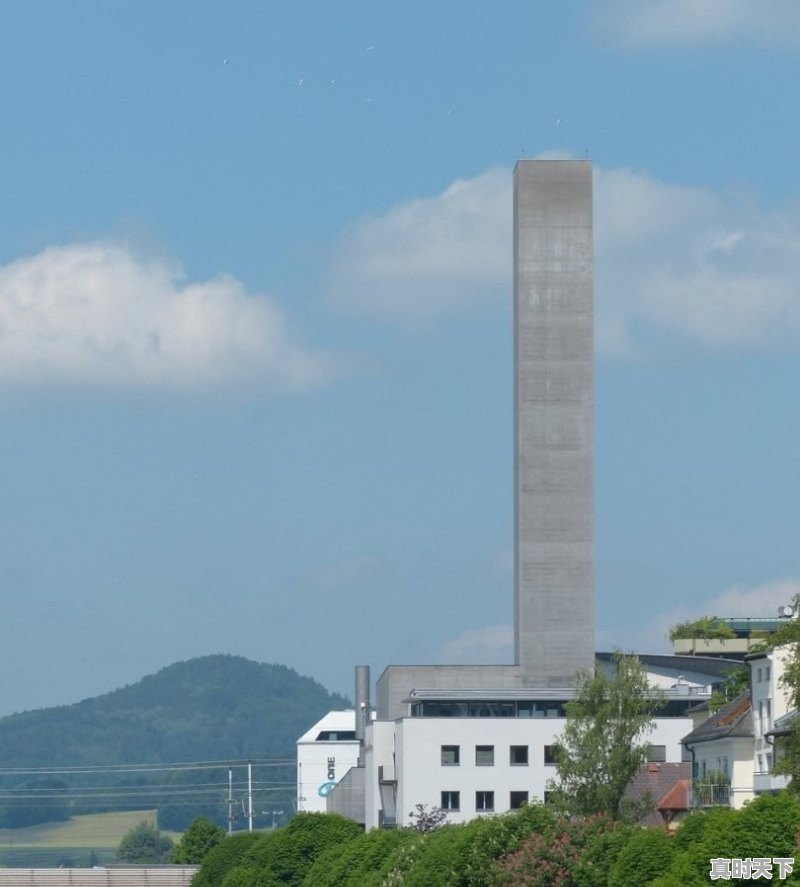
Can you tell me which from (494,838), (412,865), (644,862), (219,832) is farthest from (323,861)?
(219,832)

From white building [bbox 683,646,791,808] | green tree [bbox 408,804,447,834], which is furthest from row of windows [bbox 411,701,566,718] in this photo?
white building [bbox 683,646,791,808]

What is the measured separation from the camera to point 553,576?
14862 centimetres

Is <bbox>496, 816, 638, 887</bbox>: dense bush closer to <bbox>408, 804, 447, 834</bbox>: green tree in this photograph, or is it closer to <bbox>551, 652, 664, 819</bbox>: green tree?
<bbox>551, 652, 664, 819</bbox>: green tree

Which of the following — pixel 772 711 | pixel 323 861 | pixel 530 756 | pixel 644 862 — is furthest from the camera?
pixel 530 756

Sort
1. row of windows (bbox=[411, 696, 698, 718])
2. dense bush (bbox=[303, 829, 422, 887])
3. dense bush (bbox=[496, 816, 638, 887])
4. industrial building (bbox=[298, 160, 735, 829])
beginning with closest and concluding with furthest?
dense bush (bbox=[496, 816, 638, 887]), dense bush (bbox=[303, 829, 422, 887]), industrial building (bbox=[298, 160, 735, 829]), row of windows (bbox=[411, 696, 698, 718])

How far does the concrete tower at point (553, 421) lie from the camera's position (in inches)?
5856

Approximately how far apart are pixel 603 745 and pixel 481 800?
35223 mm

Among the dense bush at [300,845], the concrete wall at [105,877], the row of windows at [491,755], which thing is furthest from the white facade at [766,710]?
the concrete wall at [105,877]

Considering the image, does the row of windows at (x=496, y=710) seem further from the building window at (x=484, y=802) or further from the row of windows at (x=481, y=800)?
the building window at (x=484, y=802)

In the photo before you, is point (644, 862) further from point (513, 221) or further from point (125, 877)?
point (125, 877)

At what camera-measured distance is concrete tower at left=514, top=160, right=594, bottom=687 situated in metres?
149

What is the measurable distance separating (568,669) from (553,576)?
725 cm

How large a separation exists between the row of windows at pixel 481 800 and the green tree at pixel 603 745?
31670 mm

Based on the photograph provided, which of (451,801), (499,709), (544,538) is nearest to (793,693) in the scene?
(451,801)
